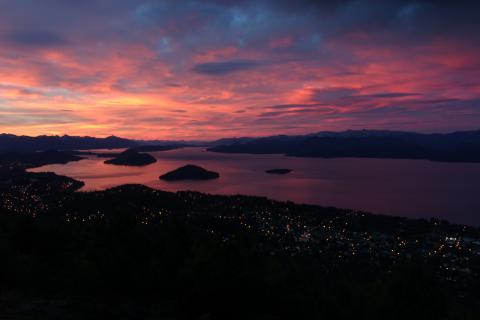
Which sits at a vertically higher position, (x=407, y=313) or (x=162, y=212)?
(x=407, y=313)

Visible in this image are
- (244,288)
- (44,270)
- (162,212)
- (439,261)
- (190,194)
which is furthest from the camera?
(190,194)

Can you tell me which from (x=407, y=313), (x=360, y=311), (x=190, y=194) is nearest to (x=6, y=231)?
(x=360, y=311)

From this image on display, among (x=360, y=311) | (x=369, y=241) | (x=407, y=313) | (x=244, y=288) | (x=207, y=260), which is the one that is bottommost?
(x=369, y=241)

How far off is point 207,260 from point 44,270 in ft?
34.3

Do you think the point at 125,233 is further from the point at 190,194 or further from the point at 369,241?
the point at 190,194

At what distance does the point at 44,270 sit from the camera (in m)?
20.2

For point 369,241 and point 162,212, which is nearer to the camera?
point 369,241

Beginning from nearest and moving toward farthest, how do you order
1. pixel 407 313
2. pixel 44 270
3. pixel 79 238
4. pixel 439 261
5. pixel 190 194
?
pixel 407 313, pixel 44 270, pixel 79 238, pixel 439 261, pixel 190 194

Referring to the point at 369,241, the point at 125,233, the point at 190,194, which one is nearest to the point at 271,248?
the point at 369,241

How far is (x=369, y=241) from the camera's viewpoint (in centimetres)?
11262

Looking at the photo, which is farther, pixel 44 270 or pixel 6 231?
pixel 6 231

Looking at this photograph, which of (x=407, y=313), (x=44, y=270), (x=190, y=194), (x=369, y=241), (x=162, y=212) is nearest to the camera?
(x=407, y=313)

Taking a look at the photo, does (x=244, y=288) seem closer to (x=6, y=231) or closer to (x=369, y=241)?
(x=6, y=231)

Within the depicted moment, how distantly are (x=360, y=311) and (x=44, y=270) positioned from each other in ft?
58.7
